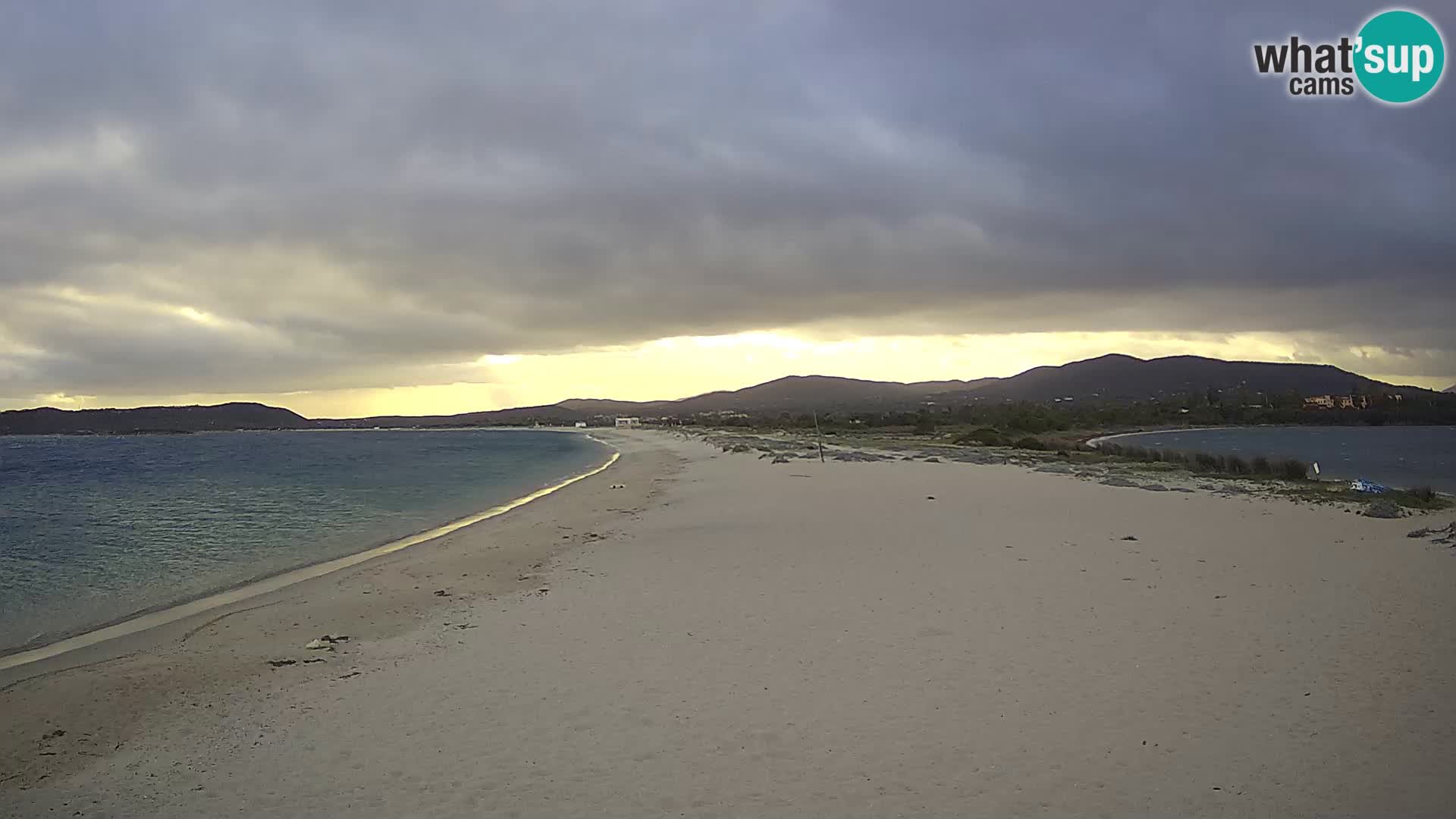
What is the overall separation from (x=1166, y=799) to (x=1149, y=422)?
117 meters

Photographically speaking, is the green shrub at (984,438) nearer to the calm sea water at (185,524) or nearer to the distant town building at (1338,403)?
the calm sea water at (185,524)

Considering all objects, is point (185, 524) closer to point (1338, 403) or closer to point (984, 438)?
point (984, 438)

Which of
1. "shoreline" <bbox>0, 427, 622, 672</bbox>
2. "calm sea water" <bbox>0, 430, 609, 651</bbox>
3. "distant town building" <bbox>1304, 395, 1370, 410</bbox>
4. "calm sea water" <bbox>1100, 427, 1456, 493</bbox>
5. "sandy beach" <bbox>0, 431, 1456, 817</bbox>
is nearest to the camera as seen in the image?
"sandy beach" <bbox>0, 431, 1456, 817</bbox>

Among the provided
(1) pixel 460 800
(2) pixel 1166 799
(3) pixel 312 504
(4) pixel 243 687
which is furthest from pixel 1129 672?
(3) pixel 312 504

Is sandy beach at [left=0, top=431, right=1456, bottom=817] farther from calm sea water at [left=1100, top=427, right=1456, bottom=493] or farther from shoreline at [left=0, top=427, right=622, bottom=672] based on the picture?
calm sea water at [left=1100, top=427, right=1456, bottom=493]

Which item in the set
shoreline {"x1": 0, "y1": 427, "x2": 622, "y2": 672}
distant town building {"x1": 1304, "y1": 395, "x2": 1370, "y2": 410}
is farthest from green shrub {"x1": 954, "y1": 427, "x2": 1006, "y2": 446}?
distant town building {"x1": 1304, "y1": 395, "x2": 1370, "y2": 410}

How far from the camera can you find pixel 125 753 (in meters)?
5.87

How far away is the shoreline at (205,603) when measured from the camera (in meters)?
9.27

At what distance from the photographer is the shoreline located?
9266 mm

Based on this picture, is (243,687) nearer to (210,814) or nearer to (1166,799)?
(210,814)

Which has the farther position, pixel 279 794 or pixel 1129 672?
pixel 1129 672

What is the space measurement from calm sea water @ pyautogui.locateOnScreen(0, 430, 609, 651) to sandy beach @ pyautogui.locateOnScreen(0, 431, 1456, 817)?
9.32 ft

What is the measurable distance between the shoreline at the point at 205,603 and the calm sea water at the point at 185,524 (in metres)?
0.30

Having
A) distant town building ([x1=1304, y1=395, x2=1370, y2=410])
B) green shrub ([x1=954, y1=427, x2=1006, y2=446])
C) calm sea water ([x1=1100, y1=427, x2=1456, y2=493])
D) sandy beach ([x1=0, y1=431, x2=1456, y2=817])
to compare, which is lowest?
calm sea water ([x1=1100, y1=427, x2=1456, y2=493])
